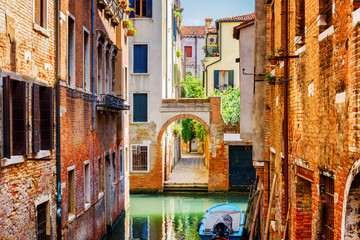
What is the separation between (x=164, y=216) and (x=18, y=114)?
42.0 feet

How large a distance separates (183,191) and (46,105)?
1731 cm

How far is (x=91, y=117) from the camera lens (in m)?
13.3

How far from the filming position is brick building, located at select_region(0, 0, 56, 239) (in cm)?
706

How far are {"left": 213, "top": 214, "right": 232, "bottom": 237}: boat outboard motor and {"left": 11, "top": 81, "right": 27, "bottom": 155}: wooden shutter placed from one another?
24.9 feet

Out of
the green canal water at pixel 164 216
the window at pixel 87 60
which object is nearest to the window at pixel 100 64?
the window at pixel 87 60

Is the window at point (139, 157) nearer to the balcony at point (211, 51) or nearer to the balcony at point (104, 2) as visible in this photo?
the balcony at point (104, 2)

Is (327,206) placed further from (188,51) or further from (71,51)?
(188,51)

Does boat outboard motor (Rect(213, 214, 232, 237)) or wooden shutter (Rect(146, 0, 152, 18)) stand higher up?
wooden shutter (Rect(146, 0, 152, 18))

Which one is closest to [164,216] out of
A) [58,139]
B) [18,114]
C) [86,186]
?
[86,186]

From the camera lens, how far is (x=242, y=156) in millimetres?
25578

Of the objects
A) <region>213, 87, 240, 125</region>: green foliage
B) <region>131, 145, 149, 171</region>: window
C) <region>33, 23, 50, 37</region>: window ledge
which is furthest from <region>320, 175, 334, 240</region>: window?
<region>213, 87, 240, 125</region>: green foliage

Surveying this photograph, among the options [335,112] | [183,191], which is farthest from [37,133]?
[183,191]

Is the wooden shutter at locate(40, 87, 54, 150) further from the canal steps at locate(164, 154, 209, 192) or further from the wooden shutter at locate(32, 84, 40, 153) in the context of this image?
the canal steps at locate(164, 154, 209, 192)

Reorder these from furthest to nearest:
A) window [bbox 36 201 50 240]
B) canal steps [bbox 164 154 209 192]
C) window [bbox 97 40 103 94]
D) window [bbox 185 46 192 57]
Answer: window [bbox 185 46 192 57]
canal steps [bbox 164 154 209 192]
window [bbox 97 40 103 94]
window [bbox 36 201 50 240]
